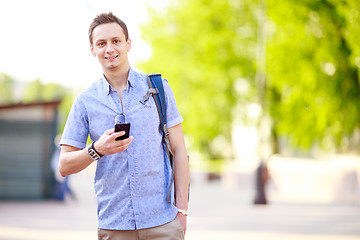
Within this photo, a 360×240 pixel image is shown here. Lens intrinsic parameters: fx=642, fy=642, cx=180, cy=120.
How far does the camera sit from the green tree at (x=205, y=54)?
30062 mm

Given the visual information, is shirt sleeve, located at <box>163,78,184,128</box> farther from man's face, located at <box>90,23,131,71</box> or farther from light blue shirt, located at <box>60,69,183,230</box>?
man's face, located at <box>90,23,131,71</box>

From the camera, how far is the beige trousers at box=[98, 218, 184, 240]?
323cm

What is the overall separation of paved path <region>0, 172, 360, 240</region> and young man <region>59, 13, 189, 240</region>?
7722mm

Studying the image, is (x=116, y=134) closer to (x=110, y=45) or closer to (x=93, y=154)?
(x=93, y=154)

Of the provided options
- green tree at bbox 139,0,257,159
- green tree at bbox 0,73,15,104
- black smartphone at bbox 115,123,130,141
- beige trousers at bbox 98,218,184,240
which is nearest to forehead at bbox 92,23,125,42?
black smartphone at bbox 115,123,130,141

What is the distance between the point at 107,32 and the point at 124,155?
652 mm

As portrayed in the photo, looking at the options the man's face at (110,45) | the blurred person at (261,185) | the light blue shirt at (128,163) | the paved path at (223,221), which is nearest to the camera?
the light blue shirt at (128,163)

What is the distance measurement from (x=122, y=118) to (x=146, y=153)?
0.26 m

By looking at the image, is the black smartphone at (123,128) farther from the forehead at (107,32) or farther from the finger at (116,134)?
the forehead at (107,32)

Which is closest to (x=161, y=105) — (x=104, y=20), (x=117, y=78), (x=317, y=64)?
(x=117, y=78)

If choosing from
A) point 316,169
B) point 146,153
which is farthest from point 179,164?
point 316,169

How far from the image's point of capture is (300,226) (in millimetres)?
12719

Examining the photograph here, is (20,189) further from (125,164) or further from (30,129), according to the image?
(125,164)

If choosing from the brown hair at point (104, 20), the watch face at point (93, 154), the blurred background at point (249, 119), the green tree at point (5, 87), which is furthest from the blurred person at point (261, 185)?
the green tree at point (5, 87)
